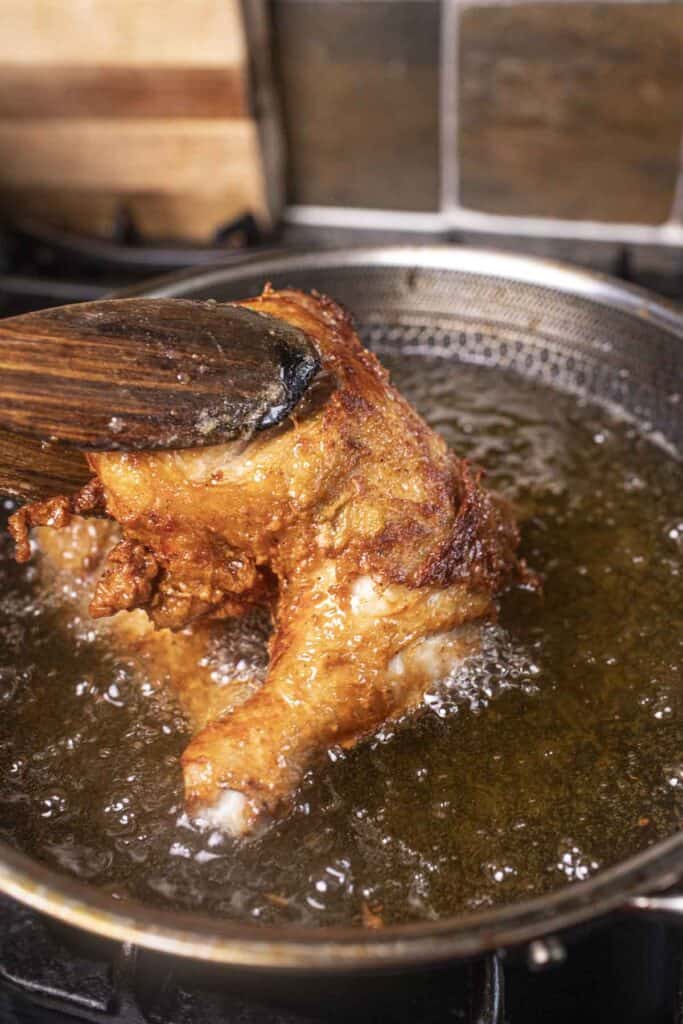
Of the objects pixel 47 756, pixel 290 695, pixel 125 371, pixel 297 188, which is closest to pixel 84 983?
pixel 47 756

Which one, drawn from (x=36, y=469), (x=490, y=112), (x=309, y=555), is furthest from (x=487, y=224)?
(x=36, y=469)

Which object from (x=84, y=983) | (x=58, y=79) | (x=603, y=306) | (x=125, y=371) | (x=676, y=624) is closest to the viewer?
(x=125, y=371)

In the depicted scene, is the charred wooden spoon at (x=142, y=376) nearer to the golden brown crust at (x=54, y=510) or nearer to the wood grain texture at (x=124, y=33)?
the golden brown crust at (x=54, y=510)

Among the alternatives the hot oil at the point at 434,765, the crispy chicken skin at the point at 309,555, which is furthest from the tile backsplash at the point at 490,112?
the crispy chicken skin at the point at 309,555

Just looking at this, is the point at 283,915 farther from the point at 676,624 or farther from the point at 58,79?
the point at 58,79

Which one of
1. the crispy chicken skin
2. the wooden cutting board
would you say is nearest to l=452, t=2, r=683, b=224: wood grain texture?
the wooden cutting board

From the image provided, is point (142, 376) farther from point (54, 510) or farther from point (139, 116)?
point (139, 116)
